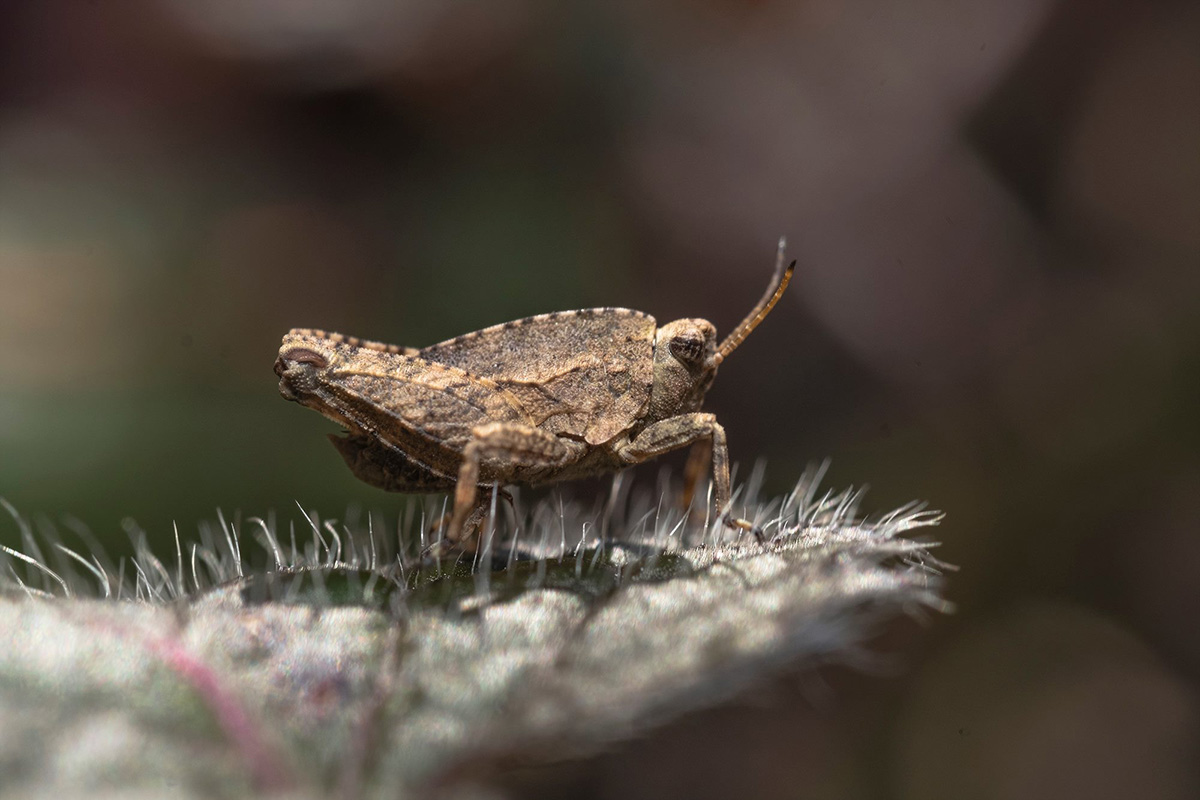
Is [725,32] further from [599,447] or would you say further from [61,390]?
[61,390]

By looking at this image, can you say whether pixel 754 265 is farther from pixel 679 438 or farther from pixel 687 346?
pixel 679 438

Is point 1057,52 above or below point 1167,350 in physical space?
above

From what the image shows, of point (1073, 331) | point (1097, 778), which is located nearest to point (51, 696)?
point (1097, 778)

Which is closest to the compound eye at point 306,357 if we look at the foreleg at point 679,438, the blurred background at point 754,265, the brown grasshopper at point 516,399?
the brown grasshopper at point 516,399

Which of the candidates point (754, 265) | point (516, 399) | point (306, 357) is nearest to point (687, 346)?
point (516, 399)

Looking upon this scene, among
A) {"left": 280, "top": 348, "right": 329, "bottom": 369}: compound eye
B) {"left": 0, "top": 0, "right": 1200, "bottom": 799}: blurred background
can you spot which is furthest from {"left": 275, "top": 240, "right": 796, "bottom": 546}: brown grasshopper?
{"left": 0, "top": 0, "right": 1200, "bottom": 799}: blurred background

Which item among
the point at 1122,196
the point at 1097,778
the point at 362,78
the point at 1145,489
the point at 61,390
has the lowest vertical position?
the point at 1097,778

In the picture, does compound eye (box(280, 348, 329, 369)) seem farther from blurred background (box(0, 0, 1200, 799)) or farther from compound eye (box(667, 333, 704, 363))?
blurred background (box(0, 0, 1200, 799))

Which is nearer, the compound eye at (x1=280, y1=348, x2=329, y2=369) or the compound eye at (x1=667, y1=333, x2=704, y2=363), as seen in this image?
the compound eye at (x1=280, y1=348, x2=329, y2=369)
